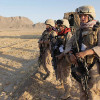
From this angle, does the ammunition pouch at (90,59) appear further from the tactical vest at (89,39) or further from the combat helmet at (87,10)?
A: the combat helmet at (87,10)

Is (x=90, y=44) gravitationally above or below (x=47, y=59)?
above

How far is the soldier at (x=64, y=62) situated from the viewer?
296cm


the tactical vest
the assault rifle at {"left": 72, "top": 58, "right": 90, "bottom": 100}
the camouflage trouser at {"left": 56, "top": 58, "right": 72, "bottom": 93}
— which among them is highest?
the tactical vest

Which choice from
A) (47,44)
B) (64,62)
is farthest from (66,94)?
(47,44)

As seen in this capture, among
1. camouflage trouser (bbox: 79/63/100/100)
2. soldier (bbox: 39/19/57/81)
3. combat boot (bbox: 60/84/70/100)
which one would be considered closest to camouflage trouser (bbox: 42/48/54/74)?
soldier (bbox: 39/19/57/81)

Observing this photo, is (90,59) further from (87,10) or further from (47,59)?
(47,59)

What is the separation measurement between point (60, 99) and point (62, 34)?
1561mm

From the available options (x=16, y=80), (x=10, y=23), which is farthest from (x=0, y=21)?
(x=16, y=80)

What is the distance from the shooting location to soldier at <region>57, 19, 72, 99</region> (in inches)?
116

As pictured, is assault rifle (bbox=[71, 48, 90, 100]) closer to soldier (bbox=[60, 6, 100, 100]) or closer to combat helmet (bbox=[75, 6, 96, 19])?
soldier (bbox=[60, 6, 100, 100])

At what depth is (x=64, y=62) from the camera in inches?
124

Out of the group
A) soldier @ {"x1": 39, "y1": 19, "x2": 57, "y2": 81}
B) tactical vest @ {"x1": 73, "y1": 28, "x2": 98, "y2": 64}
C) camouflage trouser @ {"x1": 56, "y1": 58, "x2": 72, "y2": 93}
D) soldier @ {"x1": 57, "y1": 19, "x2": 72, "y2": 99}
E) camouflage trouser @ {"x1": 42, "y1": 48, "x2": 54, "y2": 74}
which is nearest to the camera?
tactical vest @ {"x1": 73, "y1": 28, "x2": 98, "y2": 64}

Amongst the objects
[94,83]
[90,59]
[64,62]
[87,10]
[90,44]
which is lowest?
[94,83]

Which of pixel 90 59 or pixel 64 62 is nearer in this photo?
pixel 90 59
